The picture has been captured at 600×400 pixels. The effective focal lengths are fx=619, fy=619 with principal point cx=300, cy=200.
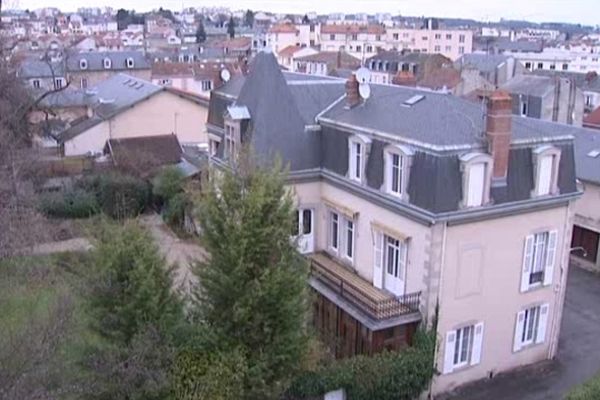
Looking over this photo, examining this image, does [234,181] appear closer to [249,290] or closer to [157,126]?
[249,290]

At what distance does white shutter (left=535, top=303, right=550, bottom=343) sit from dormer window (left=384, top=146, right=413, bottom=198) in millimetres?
6855

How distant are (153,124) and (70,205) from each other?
12.8 metres

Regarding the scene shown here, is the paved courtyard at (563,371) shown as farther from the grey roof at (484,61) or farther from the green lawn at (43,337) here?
the grey roof at (484,61)

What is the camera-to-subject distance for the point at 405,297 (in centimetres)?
1973

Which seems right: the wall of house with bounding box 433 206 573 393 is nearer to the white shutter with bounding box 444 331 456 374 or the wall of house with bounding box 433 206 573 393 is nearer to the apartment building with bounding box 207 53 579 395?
the apartment building with bounding box 207 53 579 395

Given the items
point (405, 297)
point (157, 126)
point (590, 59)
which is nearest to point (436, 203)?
point (405, 297)

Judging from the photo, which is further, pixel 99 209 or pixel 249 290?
pixel 99 209

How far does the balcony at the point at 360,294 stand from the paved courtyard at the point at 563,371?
351 centimetres

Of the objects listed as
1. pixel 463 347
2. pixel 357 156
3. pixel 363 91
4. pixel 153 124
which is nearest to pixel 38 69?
pixel 153 124

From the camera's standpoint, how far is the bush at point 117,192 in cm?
3716

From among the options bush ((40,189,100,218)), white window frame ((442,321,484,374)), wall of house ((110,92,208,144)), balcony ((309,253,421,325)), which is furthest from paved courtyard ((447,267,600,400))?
wall of house ((110,92,208,144))

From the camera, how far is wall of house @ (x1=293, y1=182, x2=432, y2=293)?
63.6ft

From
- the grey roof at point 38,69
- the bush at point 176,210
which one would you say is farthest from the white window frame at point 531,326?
the grey roof at point 38,69

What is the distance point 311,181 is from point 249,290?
884 cm
